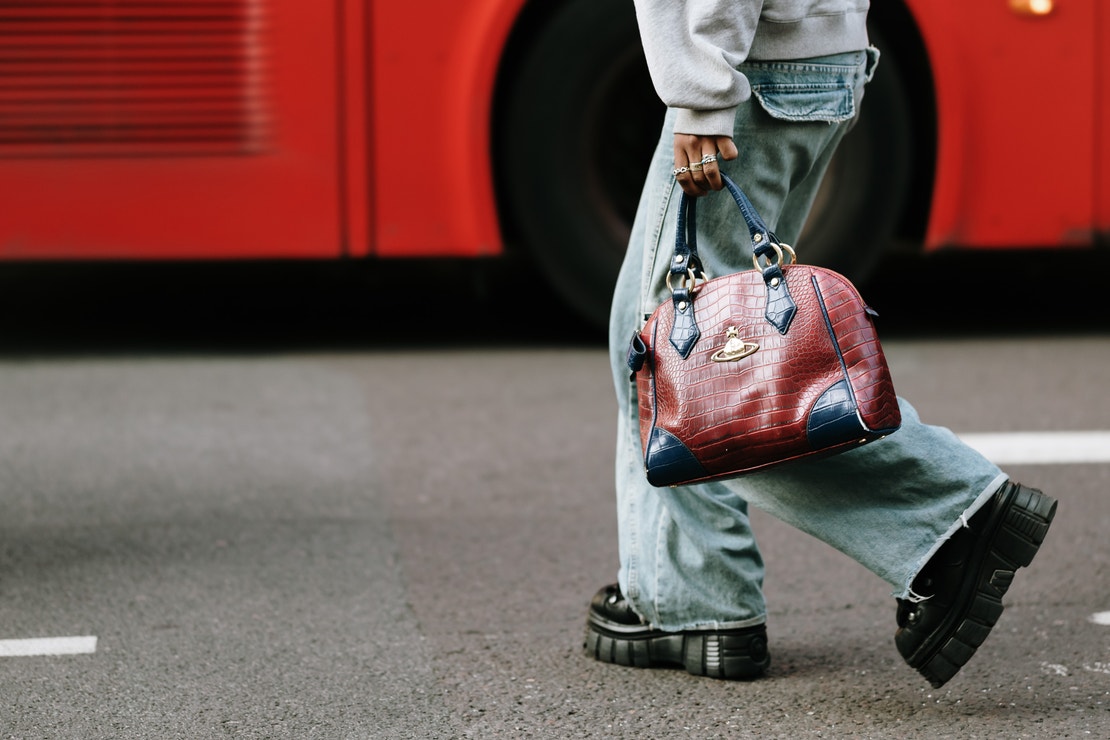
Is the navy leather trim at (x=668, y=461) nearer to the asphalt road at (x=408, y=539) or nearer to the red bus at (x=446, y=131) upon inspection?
the asphalt road at (x=408, y=539)

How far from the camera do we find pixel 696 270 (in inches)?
95.6

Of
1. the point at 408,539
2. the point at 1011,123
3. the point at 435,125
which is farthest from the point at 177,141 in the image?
the point at 1011,123

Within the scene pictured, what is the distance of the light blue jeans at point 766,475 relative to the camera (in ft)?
8.04

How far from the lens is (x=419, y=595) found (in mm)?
3170

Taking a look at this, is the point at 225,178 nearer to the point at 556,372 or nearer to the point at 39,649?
the point at 556,372

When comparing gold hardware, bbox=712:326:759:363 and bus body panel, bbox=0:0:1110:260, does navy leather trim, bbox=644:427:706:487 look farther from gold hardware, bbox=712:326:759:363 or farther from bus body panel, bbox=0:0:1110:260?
bus body panel, bbox=0:0:1110:260

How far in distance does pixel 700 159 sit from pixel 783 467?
0.49m

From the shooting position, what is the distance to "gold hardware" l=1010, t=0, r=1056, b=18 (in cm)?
518

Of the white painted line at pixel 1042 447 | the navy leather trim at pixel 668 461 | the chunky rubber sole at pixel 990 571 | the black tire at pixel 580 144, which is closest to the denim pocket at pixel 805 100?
the navy leather trim at pixel 668 461

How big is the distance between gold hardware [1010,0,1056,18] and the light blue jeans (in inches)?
109

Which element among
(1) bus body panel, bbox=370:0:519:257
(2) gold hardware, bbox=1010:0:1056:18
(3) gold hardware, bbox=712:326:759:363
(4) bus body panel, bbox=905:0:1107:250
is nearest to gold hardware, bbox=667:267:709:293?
(3) gold hardware, bbox=712:326:759:363

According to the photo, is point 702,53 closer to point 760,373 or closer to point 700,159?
point 700,159

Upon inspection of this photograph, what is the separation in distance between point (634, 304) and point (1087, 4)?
10.7ft

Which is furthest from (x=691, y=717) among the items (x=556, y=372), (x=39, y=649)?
(x=556, y=372)
